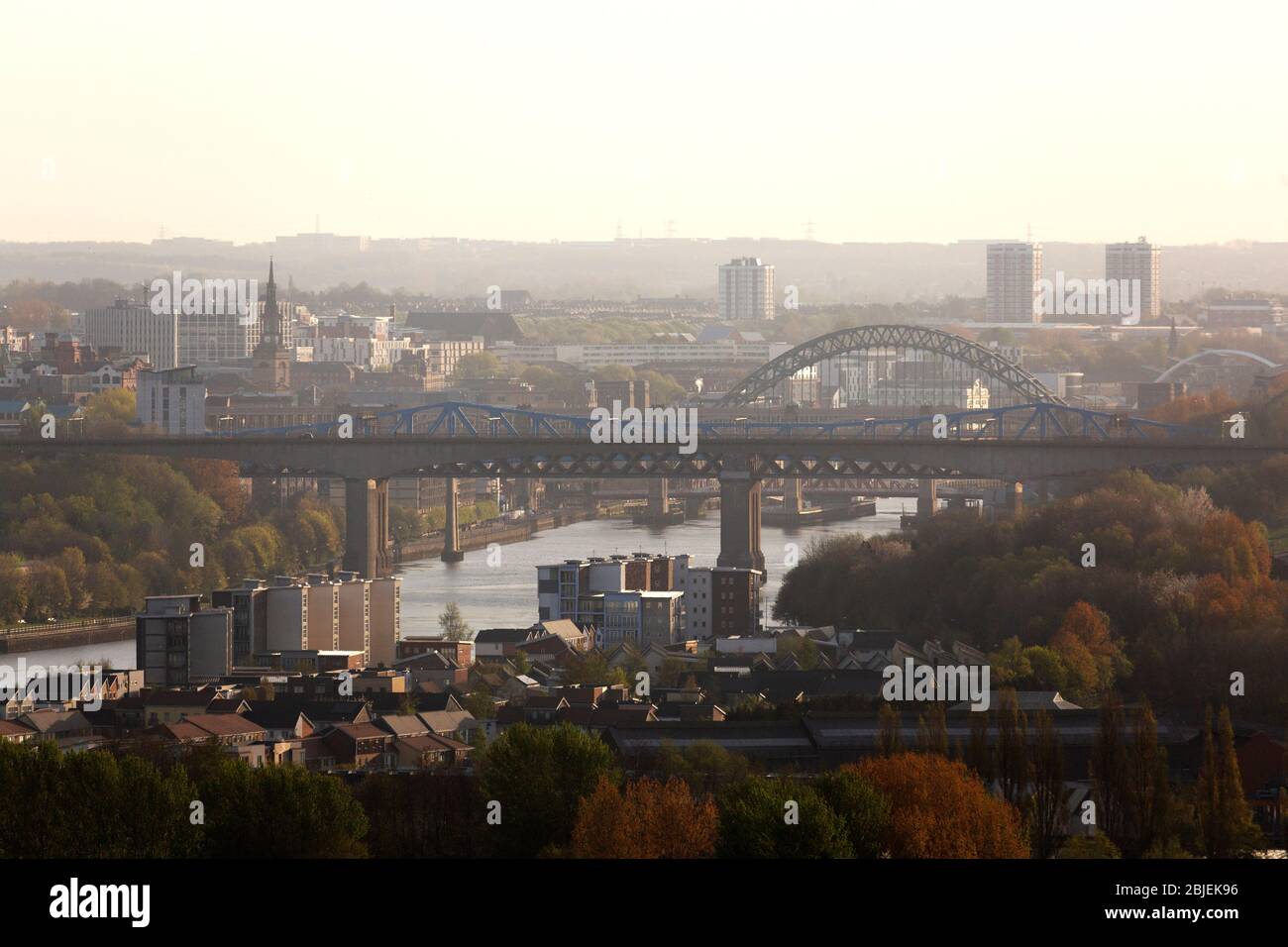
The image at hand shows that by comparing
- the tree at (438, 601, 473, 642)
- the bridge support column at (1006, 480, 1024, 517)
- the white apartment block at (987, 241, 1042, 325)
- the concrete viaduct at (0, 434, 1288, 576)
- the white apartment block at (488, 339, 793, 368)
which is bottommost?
the tree at (438, 601, 473, 642)

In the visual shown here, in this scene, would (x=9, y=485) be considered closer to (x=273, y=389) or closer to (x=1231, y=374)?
(x=273, y=389)

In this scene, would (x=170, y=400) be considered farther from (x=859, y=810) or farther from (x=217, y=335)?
(x=859, y=810)

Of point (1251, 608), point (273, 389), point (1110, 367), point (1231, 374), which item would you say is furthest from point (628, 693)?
point (1110, 367)

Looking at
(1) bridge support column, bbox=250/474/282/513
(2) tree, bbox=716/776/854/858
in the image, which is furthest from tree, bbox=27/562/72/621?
(2) tree, bbox=716/776/854/858

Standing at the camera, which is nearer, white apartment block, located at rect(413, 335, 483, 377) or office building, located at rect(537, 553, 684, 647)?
office building, located at rect(537, 553, 684, 647)

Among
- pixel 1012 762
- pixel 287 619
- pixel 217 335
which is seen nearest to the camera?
pixel 1012 762

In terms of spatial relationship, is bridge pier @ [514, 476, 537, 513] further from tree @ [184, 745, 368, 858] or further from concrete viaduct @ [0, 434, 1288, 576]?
tree @ [184, 745, 368, 858]

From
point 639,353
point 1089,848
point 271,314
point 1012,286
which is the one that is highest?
point 1012,286

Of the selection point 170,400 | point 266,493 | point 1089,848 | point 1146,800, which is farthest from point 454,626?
point 170,400
